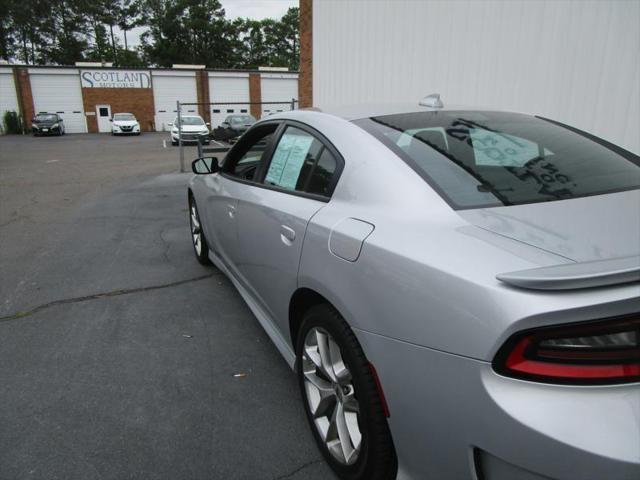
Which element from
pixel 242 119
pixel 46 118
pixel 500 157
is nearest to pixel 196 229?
pixel 500 157

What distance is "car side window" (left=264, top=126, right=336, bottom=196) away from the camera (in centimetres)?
232

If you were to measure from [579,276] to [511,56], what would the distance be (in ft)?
16.6

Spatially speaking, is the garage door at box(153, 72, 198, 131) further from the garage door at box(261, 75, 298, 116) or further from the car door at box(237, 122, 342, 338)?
the car door at box(237, 122, 342, 338)

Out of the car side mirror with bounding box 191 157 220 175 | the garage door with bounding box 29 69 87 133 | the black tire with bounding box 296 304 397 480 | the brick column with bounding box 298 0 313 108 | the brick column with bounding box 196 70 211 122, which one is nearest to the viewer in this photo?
the black tire with bounding box 296 304 397 480

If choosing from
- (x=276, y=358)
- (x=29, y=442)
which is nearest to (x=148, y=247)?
(x=276, y=358)

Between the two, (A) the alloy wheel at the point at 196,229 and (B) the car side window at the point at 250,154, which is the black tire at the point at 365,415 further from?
(A) the alloy wheel at the point at 196,229

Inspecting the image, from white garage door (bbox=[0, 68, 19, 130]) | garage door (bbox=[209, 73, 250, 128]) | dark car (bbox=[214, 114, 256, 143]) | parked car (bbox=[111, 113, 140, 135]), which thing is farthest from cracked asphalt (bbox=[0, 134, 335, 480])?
white garage door (bbox=[0, 68, 19, 130])

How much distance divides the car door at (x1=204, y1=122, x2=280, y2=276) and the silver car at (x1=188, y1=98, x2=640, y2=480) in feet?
1.26

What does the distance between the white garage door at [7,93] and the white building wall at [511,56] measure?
3666cm

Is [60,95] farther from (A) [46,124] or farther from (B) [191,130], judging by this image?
(B) [191,130]

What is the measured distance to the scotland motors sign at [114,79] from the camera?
36.9m

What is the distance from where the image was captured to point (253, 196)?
9.61 feet

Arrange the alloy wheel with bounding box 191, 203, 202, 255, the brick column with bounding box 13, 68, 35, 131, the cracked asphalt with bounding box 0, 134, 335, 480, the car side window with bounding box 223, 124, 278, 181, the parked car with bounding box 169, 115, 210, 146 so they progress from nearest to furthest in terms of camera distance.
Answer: the cracked asphalt with bounding box 0, 134, 335, 480 < the car side window with bounding box 223, 124, 278, 181 < the alloy wheel with bounding box 191, 203, 202, 255 < the parked car with bounding box 169, 115, 210, 146 < the brick column with bounding box 13, 68, 35, 131

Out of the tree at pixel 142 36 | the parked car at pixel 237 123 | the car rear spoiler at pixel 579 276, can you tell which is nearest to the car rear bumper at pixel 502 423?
the car rear spoiler at pixel 579 276
